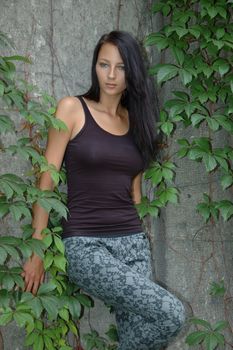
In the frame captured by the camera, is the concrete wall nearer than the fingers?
No

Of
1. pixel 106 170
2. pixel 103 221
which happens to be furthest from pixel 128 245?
pixel 106 170

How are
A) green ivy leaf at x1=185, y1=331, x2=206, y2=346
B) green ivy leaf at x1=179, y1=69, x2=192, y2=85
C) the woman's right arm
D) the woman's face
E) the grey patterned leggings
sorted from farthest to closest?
green ivy leaf at x1=185, y1=331, x2=206, y2=346, green ivy leaf at x1=179, y1=69, x2=192, y2=85, the woman's face, the woman's right arm, the grey patterned leggings

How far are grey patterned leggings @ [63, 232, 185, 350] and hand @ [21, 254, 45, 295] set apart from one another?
113mm

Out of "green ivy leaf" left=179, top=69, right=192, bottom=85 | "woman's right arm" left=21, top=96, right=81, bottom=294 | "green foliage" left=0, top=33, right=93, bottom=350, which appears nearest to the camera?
"green foliage" left=0, top=33, right=93, bottom=350

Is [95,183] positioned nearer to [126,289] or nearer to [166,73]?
[126,289]

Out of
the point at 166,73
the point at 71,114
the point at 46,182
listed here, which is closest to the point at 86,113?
the point at 71,114

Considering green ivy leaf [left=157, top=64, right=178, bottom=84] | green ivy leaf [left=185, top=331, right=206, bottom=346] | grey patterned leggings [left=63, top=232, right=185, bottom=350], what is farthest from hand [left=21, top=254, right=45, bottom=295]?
green ivy leaf [left=157, top=64, right=178, bottom=84]

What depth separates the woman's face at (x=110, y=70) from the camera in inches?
90.2

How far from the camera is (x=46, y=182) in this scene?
2.19m

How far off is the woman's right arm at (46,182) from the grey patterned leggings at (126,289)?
0.11 m

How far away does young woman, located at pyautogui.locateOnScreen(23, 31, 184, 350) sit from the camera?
2094mm

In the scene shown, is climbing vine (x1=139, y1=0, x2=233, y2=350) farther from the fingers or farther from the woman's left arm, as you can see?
the fingers

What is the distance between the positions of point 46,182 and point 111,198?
0.84ft

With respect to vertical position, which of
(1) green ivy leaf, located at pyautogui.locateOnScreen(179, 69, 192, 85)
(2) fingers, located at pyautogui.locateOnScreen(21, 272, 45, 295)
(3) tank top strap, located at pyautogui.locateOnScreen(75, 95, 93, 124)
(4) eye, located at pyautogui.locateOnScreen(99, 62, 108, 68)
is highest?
(4) eye, located at pyautogui.locateOnScreen(99, 62, 108, 68)
